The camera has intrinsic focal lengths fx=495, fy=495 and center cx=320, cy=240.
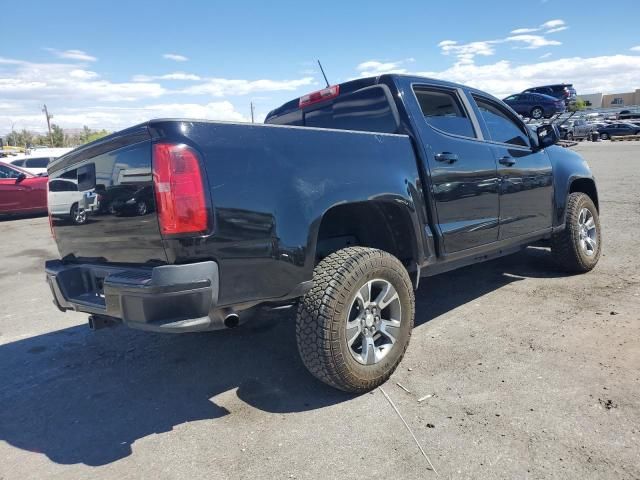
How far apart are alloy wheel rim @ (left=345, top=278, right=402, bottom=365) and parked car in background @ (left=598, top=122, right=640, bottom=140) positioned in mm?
43901

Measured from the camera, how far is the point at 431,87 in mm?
3980

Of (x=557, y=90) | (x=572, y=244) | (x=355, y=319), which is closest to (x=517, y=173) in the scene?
(x=572, y=244)

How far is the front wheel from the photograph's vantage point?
2.80 meters

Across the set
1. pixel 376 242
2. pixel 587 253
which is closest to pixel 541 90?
pixel 587 253

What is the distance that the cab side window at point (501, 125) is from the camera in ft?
14.7

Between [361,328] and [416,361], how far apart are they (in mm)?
685

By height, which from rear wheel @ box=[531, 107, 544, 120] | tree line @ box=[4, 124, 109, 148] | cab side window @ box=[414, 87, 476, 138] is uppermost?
tree line @ box=[4, 124, 109, 148]

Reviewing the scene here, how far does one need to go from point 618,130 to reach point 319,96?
4331 centimetres

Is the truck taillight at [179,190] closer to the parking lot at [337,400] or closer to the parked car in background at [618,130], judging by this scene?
the parking lot at [337,400]

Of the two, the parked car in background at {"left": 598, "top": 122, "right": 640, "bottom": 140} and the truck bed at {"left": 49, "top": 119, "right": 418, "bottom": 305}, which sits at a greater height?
the parked car in background at {"left": 598, "top": 122, "right": 640, "bottom": 140}

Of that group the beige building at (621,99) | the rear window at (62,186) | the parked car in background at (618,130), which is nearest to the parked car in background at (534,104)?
the parked car in background at (618,130)

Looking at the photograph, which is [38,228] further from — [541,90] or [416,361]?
[541,90]

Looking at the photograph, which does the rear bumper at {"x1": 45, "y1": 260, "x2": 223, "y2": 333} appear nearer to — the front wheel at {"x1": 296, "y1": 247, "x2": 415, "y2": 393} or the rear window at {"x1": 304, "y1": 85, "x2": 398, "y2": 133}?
the front wheel at {"x1": 296, "y1": 247, "x2": 415, "y2": 393}

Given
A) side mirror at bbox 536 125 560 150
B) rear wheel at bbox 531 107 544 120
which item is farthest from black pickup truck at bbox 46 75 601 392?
rear wheel at bbox 531 107 544 120
